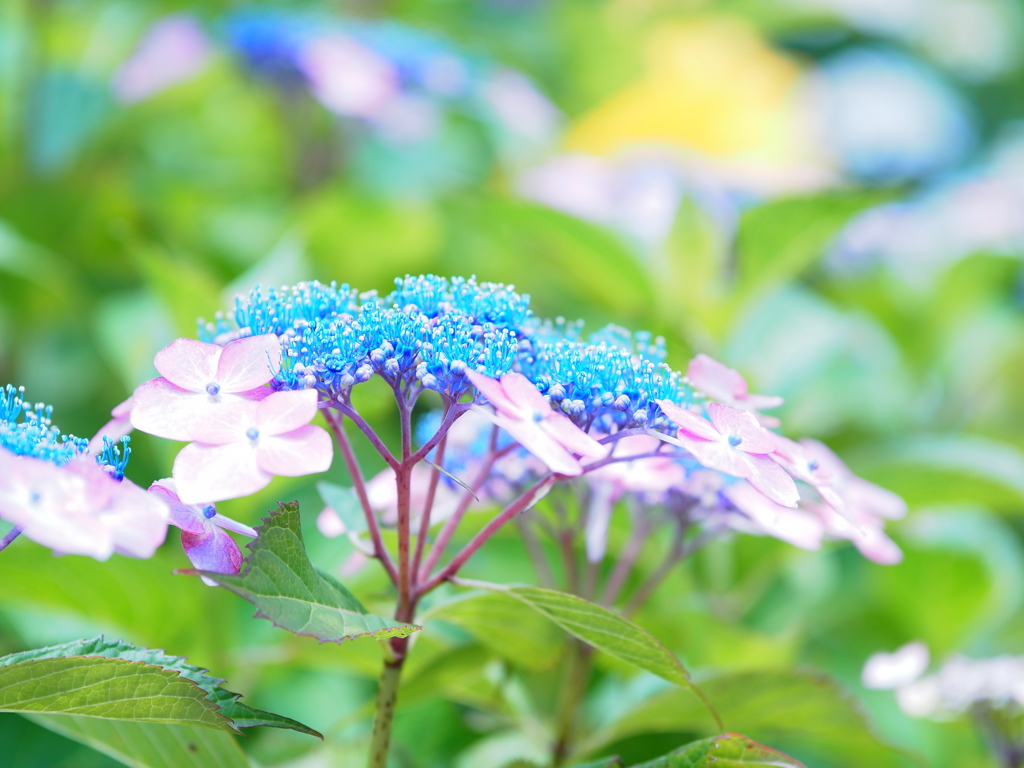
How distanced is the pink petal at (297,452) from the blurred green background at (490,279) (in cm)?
19

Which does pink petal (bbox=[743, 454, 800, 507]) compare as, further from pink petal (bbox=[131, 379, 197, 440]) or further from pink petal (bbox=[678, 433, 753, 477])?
pink petal (bbox=[131, 379, 197, 440])

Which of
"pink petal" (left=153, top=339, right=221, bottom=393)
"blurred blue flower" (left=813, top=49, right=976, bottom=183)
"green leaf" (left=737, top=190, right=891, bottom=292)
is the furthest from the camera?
"blurred blue flower" (left=813, top=49, right=976, bottom=183)

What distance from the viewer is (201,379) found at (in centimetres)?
48

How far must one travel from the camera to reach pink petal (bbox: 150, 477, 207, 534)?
1.51 feet

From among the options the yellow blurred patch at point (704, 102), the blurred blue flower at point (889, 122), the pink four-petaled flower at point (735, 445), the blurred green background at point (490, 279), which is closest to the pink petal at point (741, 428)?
the pink four-petaled flower at point (735, 445)

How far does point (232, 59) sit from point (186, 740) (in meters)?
1.10

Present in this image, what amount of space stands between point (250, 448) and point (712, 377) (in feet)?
0.88

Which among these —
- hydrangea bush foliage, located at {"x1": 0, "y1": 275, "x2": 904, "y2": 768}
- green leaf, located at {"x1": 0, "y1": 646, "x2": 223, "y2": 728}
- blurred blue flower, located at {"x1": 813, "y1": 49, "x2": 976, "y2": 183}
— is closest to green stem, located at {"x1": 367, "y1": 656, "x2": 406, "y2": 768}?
hydrangea bush foliage, located at {"x1": 0, "y1": 275, "x2": 904, "y2": 768}

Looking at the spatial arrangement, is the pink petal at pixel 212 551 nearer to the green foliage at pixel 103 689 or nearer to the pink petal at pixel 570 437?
the green foliage at pixel 103 689

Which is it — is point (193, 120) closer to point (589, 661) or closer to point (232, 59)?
point (232, 59)

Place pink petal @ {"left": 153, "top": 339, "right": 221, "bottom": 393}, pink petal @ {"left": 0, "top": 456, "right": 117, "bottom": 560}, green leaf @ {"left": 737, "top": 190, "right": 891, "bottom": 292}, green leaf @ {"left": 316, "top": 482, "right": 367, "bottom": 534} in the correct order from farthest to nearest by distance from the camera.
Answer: green leaf @ {"left": 737, "top": 190, "right": 891, "bottom": 292} → green leaf @ {"left": 316, "top": 482, "right": 367, "bottom": 534} → pink petal @ {"left": 153, "top": 339, "right": 221, "bottom": 393} → pink petal @ {"left": 0, "top": 456, "right": 117, "bottom": 560}

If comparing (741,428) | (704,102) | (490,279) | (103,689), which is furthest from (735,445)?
(704,102)

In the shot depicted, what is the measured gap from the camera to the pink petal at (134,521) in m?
0.40

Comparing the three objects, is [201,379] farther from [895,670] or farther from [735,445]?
[895,670]
